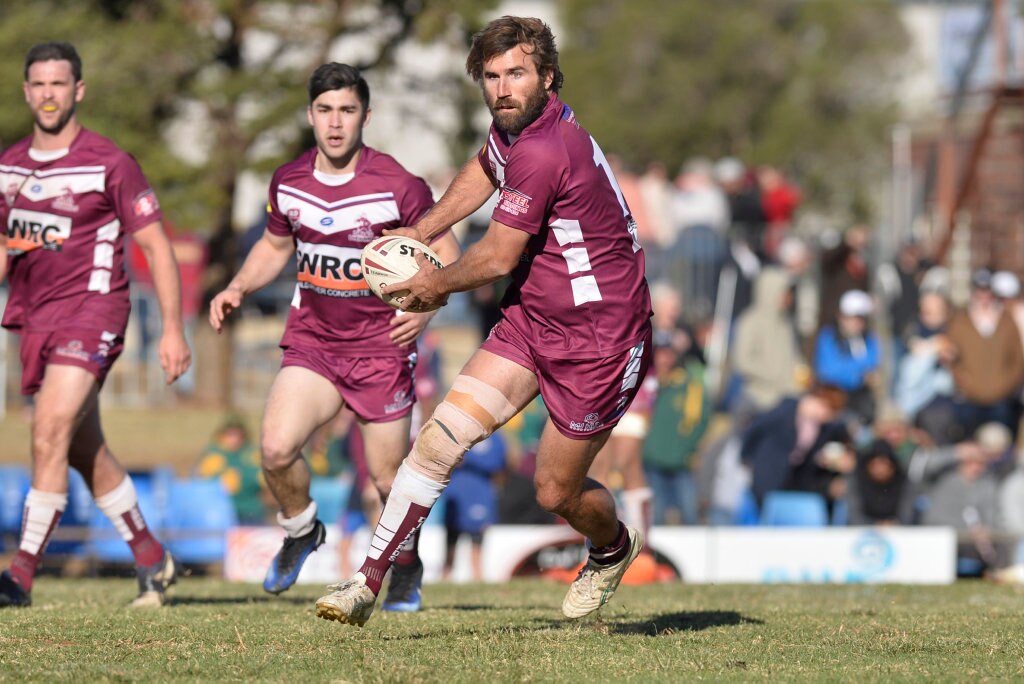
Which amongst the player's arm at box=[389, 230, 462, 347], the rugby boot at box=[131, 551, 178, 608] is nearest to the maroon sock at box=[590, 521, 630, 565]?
the player's arm at box=[389, 230, 462, 347]

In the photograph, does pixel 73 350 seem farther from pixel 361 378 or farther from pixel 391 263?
pixel 391 263

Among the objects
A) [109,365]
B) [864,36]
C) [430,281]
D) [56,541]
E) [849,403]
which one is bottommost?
[56,541]

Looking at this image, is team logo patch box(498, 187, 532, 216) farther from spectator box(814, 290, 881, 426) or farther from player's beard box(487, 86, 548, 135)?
spectator box(814, 290, 881, 426)

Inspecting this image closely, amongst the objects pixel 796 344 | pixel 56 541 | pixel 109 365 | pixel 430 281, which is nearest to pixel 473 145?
pixel 796 344

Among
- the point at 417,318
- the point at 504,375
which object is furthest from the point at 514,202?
the point at 417,318

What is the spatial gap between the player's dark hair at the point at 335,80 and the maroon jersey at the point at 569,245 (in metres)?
1.41

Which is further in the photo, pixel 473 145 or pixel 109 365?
pixel 473 145

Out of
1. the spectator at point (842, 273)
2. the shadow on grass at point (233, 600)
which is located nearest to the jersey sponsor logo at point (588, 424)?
the shadow on grass at point (233, 600)

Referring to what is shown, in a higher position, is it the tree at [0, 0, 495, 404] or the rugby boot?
the tree at [0, 0, 495, 404]

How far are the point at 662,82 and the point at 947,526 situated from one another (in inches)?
1044

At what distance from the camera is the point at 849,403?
16969 mm

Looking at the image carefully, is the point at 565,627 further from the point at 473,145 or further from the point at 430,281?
the point at 473,145

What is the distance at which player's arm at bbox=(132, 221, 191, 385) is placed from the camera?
785cm

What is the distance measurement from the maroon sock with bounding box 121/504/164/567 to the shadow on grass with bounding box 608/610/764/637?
2540 millimetres
